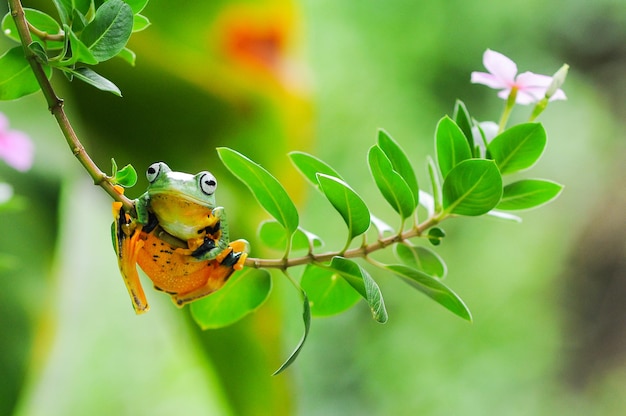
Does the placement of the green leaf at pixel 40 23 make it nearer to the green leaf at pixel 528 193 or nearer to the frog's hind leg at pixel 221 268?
the frog's hind leg at pixel 221 268

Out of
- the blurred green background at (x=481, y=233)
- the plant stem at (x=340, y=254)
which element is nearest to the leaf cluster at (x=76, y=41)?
the plant stem at (x=340, y=254)

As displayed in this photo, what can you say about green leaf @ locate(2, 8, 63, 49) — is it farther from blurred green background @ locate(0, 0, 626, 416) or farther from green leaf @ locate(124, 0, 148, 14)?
blurred green background @ locate(0, 0, 626, 416)

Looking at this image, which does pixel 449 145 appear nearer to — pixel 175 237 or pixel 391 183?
pixel 391 183

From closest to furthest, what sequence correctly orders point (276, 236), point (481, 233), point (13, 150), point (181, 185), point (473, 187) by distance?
point (181, 185) < point (473, 187) < point (276, 236) < point (13, 150) < point (481, 233)

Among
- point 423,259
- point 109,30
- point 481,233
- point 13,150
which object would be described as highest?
point 109,30

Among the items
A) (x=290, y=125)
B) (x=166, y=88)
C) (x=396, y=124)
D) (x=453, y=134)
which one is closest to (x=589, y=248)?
(x=396, y=124)

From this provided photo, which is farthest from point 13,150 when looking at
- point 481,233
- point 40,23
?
point 481,233
